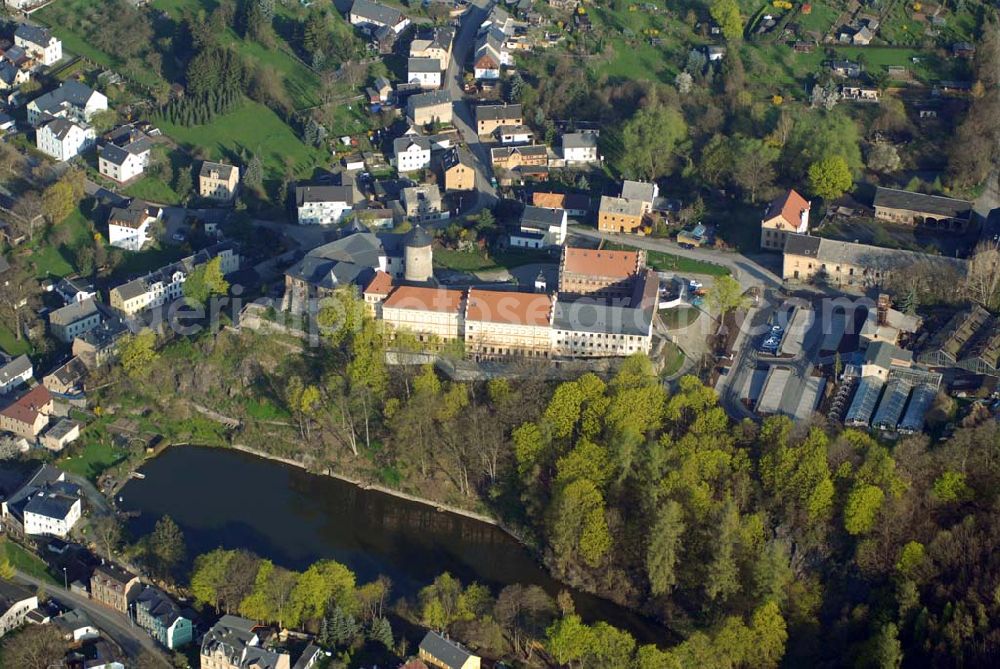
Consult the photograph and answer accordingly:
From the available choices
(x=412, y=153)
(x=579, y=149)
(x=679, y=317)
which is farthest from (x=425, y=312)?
(x=579, y=149)

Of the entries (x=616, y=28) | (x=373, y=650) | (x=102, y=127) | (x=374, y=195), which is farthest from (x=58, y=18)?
(x=373, y=650)

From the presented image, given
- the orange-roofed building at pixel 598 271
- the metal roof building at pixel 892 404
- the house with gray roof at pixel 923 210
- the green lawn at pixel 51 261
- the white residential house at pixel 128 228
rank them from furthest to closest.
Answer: the white residential house at pixel 128 228, the house with gray roof at pixel 923 210, the green lawn at pixel 51 261, the orange-roofed building at pixel 598 271, the metal roof building at pixel 892 404

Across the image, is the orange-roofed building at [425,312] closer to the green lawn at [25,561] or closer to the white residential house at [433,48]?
the green lawn at [25,561]

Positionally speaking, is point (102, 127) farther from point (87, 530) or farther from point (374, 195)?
Result: point (87, 530)

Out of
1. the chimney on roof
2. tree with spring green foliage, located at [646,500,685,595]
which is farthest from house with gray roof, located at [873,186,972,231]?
tree with spring green foliage, located at [646,500,685,595]

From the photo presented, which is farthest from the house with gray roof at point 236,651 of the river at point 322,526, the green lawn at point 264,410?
the green lawn at point 264,410
